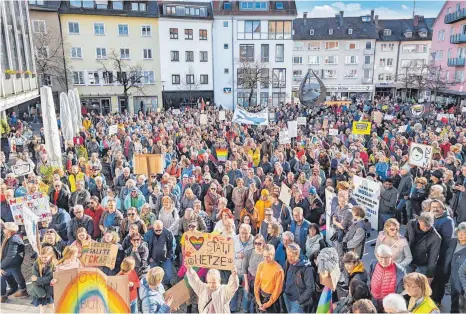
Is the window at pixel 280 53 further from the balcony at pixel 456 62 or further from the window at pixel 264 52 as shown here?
the balcony at pixel 456 62

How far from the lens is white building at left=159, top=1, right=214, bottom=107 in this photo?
39.7 meters

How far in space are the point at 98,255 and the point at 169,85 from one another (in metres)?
36.3

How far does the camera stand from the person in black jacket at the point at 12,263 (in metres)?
6.34

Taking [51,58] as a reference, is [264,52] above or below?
above

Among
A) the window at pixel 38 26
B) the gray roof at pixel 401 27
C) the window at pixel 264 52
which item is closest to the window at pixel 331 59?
the gray roof at pixel 401 27

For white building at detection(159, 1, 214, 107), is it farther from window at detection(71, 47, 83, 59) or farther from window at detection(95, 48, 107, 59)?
window at detection(71, 47, 83, 59)

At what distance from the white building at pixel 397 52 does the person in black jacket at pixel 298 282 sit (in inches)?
2218

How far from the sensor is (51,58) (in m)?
35.8

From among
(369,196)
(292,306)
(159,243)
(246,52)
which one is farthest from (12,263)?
(246,52)

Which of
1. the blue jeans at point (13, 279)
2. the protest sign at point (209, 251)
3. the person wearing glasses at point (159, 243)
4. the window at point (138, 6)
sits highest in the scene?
the window at point (138, 6)

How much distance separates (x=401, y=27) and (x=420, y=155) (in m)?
55.4

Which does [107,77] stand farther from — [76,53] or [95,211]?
[95,211]

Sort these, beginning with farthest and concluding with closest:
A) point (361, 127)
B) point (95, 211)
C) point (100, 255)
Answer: point (361, 127) → point (95, 211) → point (100, 255)

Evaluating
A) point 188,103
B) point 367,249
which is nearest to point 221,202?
point 367,249
